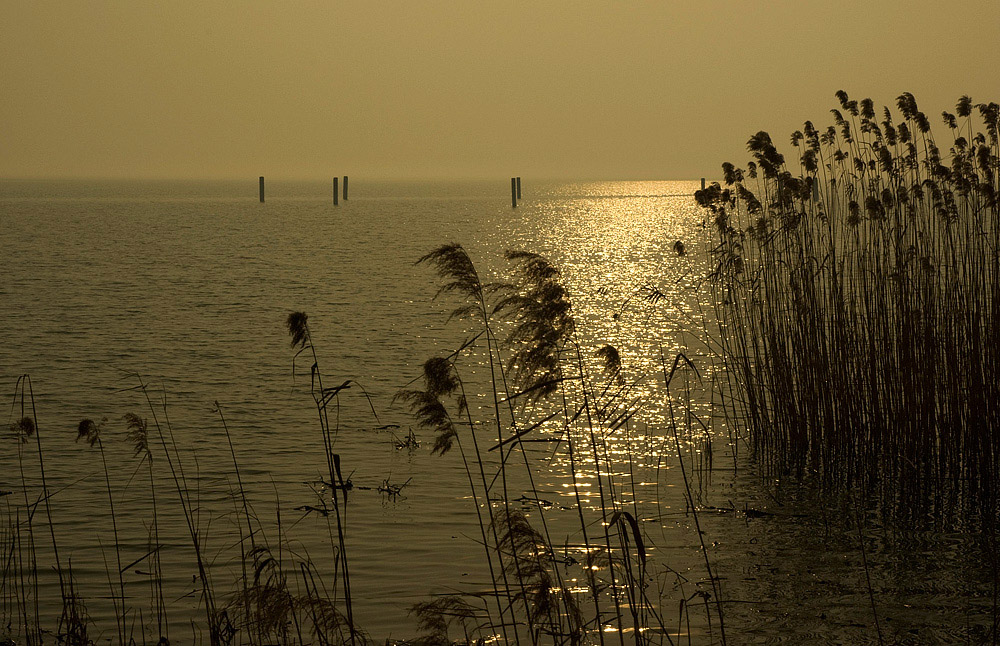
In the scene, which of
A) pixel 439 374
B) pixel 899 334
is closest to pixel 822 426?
pixel 899 334

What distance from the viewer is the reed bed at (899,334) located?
26.5 ft

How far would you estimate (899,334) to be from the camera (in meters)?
8.36

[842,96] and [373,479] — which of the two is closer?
[842,96]

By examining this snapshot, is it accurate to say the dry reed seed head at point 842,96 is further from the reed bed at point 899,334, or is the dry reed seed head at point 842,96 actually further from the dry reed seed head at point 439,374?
the dry reed seed head at point 439,374

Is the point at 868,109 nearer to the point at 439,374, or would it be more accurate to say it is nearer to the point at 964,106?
the point at 964,106

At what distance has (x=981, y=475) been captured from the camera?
8.12 m

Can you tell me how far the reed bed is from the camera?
8.09 meters

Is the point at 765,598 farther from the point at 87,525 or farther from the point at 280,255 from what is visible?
the point at 280,255

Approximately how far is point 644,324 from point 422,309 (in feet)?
19.1

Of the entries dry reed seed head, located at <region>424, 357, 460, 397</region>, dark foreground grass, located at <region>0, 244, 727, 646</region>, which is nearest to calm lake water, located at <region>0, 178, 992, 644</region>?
dark foreground grass, located at <region>0, 244, 727, 646</region>

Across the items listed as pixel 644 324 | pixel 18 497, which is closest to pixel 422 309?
pixel 644 324

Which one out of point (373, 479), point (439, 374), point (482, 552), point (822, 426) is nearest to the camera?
point (439, 374)

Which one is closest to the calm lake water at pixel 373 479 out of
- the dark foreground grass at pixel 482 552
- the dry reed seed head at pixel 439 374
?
the dark foreground grass at pixel 482 552

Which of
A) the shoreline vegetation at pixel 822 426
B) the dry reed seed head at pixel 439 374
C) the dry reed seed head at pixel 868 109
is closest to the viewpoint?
the dry reed seed head at pixel 439 374
